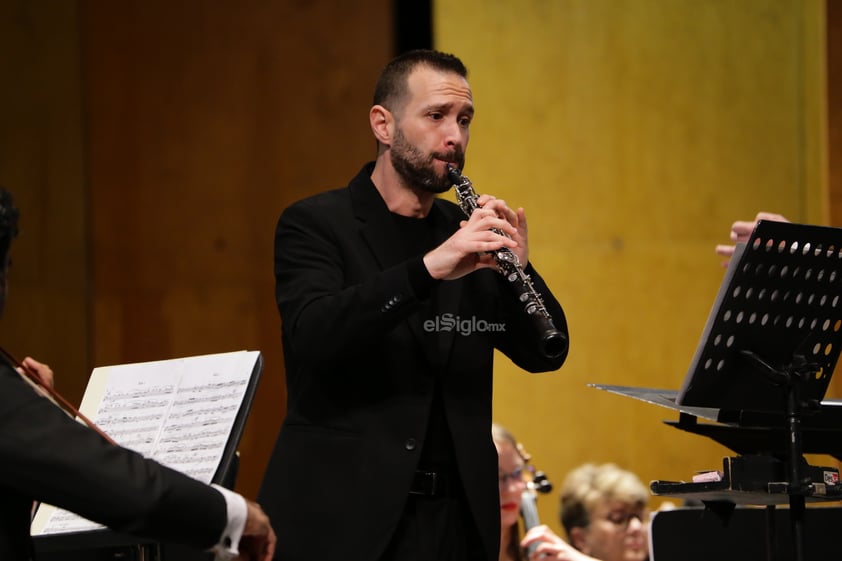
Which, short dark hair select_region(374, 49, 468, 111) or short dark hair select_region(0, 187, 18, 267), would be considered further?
short dark hair select_region(374, 49, 468, 111)

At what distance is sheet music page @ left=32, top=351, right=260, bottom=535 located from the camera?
2451 mm

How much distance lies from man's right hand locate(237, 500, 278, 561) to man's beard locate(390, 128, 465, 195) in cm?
112

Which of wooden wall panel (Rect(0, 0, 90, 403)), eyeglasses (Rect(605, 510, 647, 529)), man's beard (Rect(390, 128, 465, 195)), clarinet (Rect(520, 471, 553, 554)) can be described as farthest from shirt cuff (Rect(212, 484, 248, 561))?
wooden wall panel (Rect(0, 0, 90, 403))

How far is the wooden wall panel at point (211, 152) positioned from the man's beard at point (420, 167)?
116 inches

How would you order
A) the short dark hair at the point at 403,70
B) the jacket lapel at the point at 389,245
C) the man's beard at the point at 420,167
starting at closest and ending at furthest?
the jacket lapel at the point at 389,245 → the man's beard at the point at 420,167 → the short dark hair at the point at 403,70

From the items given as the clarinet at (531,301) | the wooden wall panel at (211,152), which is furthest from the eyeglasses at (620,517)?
the wooden wall panel at (211,152)

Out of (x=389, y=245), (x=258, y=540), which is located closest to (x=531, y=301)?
(x=389, y=245)

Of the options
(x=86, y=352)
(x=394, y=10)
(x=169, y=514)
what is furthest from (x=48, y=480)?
(x=394, y=10)

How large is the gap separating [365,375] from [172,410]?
0.44 metres

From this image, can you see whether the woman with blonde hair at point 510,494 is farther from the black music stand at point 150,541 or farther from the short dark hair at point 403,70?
the black music stand at point 150,541

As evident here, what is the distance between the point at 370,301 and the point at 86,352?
3.39 meters

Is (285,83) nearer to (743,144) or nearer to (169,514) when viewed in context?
(743,144)

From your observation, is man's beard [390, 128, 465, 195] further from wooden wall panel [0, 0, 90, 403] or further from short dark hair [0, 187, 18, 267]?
wooden wall panel [0, 0, 90, 403]

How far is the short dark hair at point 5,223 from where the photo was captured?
6.36 feet
